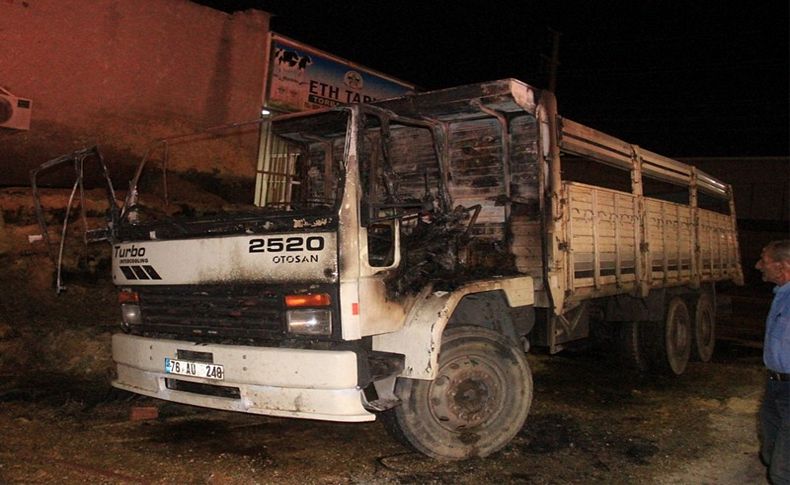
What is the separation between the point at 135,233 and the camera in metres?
4.64

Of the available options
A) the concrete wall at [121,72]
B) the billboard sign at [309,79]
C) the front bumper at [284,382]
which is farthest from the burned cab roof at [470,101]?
the billboard sign at [309,79]

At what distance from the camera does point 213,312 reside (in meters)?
4.26

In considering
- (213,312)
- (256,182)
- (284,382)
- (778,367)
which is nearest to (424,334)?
(284,382)

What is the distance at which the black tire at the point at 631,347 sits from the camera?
7.43 meters

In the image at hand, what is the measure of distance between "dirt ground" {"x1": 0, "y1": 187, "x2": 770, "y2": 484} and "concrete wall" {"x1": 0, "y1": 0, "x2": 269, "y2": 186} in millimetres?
1883

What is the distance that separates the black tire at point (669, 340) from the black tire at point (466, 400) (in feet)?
11.8

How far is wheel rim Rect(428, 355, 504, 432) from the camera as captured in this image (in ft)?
14.3

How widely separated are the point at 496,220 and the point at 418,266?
4.12ft

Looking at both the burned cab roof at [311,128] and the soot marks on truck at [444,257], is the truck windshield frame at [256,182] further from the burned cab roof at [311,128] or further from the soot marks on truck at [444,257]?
the soot marks on truck at [444,257]

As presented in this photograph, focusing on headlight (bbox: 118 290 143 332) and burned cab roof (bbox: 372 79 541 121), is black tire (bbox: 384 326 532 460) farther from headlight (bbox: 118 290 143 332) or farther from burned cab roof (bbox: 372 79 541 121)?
headlight (bbox: 118 290 143 332)

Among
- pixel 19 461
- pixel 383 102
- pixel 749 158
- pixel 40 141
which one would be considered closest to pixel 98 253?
pixel 40 141

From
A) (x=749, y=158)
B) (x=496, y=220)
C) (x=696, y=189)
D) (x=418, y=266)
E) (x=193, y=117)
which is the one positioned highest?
(x=749, y=158)

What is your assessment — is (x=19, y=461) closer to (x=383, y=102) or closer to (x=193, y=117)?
(x=383, y=102)

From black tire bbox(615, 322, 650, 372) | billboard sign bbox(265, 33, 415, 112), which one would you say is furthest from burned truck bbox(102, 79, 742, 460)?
billboard sign bbox(265, 33, 415, 112)
